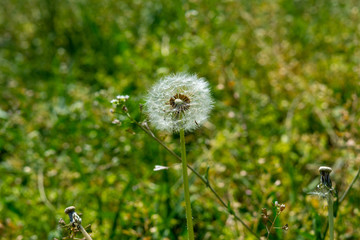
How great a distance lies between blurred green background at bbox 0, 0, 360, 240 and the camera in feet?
6.93

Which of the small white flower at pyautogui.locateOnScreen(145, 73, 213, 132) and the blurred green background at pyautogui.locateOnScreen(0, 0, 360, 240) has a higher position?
the blurred green background at pyautogui.locateOnScreen(0, 0, 360, 240)

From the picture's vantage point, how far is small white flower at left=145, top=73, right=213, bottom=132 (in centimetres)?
135

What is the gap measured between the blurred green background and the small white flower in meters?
0.14

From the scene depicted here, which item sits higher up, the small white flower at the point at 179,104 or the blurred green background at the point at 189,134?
the blurred green background at the point at 189,134

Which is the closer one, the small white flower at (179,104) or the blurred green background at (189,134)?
the small white flower at (179,104)

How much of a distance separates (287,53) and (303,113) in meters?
0.87

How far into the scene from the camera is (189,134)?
2.87 m

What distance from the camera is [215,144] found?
2588mm

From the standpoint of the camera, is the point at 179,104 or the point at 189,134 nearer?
the point at 179,104

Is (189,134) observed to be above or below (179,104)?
above

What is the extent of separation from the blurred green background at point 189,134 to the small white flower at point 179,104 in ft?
0.45

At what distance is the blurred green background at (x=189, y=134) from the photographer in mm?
2111

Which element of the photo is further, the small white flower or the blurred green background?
the blurred green background

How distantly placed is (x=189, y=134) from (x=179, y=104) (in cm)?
156
